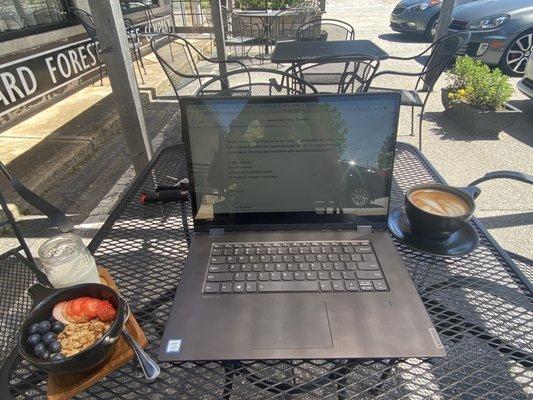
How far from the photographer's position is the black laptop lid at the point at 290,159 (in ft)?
3.13

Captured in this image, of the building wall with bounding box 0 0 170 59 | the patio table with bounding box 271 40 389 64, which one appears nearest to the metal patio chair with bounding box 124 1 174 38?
A: the building wall with bounding box 0 0 170 59

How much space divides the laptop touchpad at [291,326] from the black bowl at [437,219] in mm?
387

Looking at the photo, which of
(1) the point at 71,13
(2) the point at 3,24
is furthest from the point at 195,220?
(1) the point at 71,13

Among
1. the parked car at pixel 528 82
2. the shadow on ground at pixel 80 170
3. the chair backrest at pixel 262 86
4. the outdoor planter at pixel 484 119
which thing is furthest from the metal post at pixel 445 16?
the shadow on ground at pixel 80 170

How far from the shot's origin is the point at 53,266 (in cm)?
80

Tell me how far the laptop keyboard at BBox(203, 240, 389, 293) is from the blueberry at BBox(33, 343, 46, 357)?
35cm

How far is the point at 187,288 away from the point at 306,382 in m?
0.36

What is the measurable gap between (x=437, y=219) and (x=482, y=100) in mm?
3520

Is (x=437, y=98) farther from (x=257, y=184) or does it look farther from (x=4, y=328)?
(x=4, y=328)

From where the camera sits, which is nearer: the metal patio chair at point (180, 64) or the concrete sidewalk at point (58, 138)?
the concrete sidewalk at point (58, 138)

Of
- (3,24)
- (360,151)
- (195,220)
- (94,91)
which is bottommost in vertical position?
(94,91)

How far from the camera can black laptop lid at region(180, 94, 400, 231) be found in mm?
955

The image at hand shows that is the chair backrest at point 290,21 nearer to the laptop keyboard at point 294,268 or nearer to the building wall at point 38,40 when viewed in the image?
the building wall at point 38,40

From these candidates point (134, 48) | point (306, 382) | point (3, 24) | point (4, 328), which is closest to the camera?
point (306, 382)
